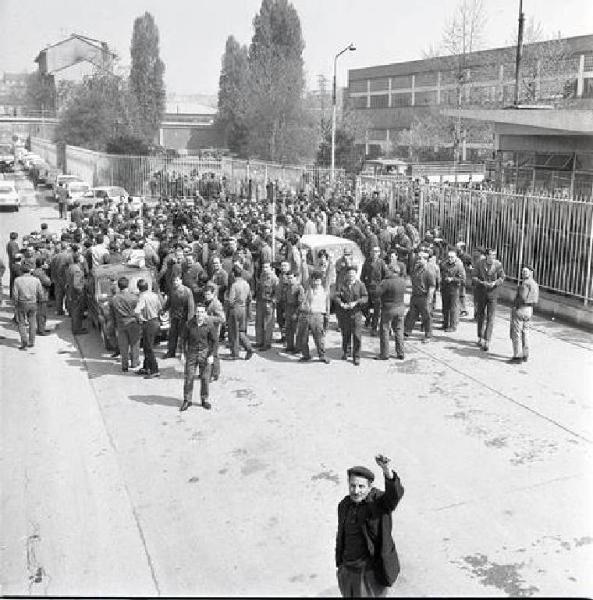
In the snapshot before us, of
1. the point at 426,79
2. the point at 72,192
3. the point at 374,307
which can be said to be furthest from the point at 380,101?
the point at 374,307

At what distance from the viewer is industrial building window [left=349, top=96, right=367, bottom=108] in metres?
81.7

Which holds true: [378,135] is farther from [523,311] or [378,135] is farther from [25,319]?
[523,311]

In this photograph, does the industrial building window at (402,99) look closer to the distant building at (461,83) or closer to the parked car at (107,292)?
the distant building at (461,83)

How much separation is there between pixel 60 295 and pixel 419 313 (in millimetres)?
7500

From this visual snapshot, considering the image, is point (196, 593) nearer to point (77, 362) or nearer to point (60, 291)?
point (77, 362)

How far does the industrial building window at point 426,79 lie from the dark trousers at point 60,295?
191 ft

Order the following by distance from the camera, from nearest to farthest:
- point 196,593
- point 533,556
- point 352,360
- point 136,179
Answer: point 196,593
point 533,556
point 352,360
point 136,179

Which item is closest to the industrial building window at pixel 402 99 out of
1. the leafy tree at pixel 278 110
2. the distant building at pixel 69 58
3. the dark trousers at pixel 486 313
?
the leafy tree at pixel 278 110

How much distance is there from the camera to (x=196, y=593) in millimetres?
6227

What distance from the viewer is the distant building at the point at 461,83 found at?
41.7 metres

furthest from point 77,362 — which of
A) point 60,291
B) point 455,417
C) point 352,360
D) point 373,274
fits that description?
point 455,417

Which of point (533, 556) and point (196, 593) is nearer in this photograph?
point (196, 593)

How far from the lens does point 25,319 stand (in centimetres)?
1364

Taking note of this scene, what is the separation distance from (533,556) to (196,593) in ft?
9.65
